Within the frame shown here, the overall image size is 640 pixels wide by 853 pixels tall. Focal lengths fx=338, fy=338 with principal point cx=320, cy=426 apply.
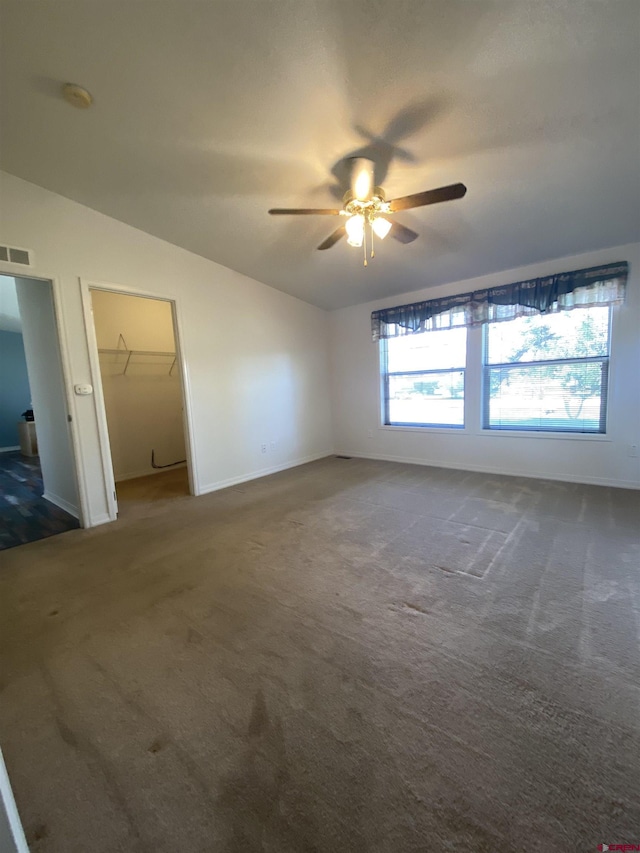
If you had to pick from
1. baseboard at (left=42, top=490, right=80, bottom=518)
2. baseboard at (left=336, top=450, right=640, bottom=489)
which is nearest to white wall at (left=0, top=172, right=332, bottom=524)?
baseboard at (left=42, top=490, right=80, bottom=518)

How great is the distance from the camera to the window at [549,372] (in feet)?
11.7

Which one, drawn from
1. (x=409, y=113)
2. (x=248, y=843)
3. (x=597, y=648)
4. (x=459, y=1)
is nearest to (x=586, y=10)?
(x=459, y=1)

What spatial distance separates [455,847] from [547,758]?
427 millimetres

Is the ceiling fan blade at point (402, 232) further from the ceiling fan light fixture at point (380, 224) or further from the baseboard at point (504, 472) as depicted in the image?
the baseboard at point (504, 472)

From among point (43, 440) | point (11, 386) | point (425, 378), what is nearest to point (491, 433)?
point (425, 378)

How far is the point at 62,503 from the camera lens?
3.64 metres

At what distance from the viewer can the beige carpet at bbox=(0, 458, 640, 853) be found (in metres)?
0.94

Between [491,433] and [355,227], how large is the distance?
10.0 feet

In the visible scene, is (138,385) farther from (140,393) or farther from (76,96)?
(76,96)

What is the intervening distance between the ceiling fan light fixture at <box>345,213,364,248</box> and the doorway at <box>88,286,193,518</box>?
2.88 m

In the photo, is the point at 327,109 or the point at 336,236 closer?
the point at 327,109

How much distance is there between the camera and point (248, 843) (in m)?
0.90

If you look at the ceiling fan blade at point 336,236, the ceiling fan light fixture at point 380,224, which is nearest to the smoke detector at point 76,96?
the ceiling fan blade at point 336,236

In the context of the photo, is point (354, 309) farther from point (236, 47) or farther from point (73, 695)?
point (73, 695)
